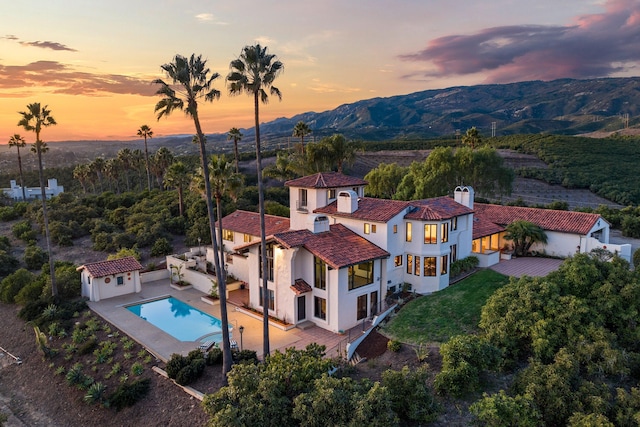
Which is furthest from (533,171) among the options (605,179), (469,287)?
(469,287)

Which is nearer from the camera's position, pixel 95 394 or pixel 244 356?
pixel 95 394

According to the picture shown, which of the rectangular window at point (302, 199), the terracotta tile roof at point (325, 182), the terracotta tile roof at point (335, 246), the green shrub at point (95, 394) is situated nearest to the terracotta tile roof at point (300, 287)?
the terracotta tile roof at point (335, 246)

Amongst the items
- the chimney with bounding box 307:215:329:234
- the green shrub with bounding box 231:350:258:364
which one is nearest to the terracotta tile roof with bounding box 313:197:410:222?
the chimney with bounding box 307:215:329:234

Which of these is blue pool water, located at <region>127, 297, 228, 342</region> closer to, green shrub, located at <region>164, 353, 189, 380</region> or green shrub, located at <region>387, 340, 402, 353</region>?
green shrub, located at <region>164, 353, 189, 380</region>

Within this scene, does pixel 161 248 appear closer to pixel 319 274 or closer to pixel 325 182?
pixel 325 182

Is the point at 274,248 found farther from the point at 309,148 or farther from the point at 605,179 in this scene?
the point at 605,179

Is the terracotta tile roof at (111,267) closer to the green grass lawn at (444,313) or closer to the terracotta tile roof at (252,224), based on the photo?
the terracotta tile roof at (252,224)

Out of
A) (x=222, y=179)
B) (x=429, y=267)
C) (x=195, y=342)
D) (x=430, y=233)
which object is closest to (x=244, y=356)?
(x=195, y=342)
